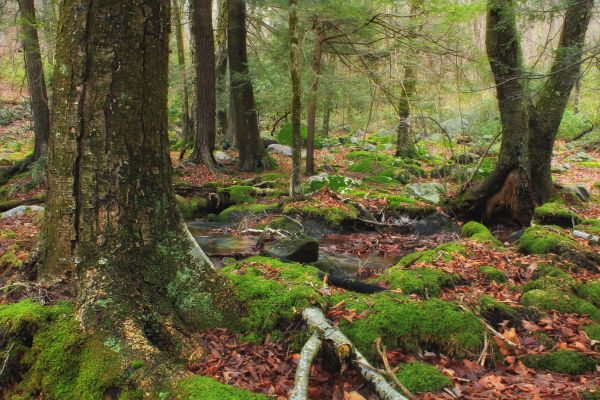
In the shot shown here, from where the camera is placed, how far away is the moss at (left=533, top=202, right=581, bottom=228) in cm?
747

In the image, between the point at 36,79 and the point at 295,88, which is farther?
the point at 36,79

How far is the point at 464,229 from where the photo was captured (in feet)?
24.4

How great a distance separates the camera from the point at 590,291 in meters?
4.24

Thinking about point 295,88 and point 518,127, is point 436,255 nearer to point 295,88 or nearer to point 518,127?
point 518,127

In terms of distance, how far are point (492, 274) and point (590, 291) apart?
3.07 feet

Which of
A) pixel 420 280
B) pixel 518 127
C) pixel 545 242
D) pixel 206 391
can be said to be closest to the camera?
pixel 206 391

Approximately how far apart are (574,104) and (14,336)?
27.7m

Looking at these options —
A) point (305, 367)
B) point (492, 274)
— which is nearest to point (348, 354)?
point (305, 367)

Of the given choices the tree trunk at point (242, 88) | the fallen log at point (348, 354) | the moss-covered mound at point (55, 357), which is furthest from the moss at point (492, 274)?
the tree trunk at point (242, 88)

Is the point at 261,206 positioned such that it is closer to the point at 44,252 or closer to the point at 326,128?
the point at 44,252

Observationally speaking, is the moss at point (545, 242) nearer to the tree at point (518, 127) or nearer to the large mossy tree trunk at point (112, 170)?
the tree at point (518, 127)

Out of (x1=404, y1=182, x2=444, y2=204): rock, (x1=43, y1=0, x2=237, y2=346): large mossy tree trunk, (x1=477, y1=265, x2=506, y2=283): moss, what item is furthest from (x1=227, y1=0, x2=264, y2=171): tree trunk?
(x1=43, y1=0, x2=237, y2=346): large mossy tree trunk

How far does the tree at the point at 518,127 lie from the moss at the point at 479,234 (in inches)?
64.6

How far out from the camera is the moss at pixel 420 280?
14.0ft
